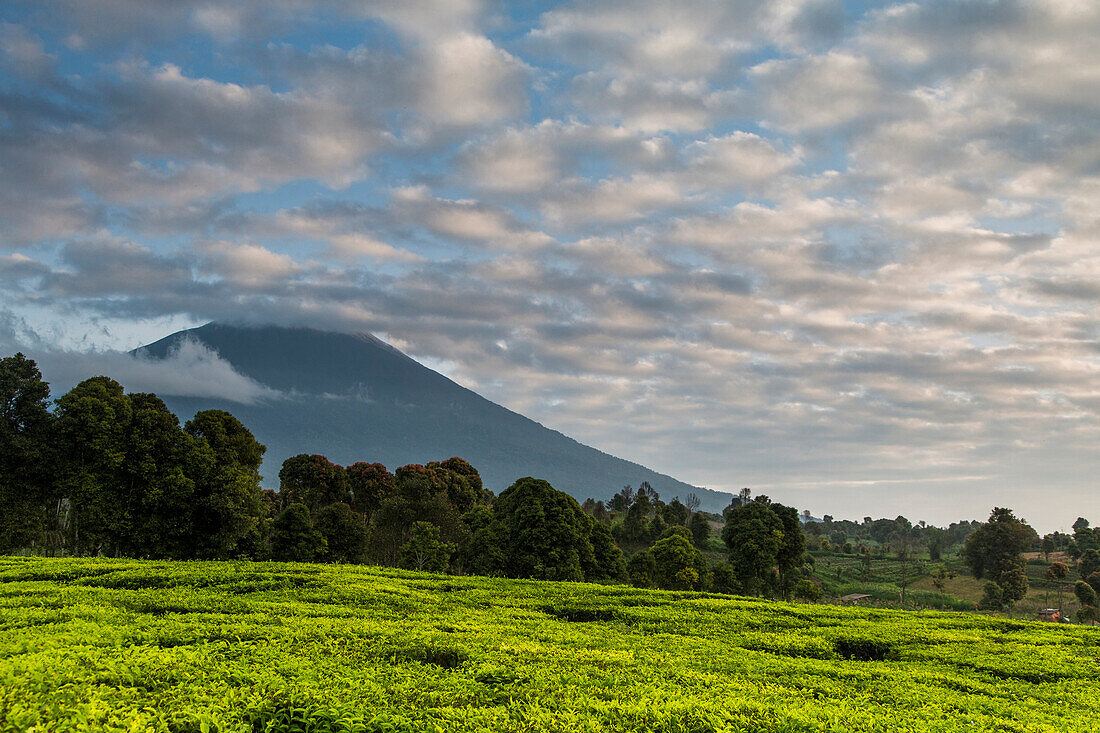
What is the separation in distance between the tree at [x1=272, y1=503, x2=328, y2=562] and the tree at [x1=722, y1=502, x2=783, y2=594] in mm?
31650

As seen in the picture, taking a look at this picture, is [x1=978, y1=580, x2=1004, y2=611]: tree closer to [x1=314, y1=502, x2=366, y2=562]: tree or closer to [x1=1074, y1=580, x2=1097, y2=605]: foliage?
[x1=1074, y1=580, x2=1097, y2=605]: foliage

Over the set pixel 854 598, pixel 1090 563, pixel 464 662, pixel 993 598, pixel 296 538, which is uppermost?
pixel 464 662

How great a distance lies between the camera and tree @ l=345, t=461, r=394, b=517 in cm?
6091

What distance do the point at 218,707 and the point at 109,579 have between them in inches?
615

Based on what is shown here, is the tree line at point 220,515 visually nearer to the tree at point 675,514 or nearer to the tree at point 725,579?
the tree at point 725,579

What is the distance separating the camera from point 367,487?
60812mm

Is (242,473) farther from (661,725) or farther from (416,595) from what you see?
(661,725)

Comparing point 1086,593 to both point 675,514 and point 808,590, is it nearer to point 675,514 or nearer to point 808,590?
point 808,590

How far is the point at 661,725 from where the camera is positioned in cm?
748

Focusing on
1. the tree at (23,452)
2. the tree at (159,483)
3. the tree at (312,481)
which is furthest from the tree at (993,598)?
the tree at (23,452)

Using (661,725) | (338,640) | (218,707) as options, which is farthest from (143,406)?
(661,725)

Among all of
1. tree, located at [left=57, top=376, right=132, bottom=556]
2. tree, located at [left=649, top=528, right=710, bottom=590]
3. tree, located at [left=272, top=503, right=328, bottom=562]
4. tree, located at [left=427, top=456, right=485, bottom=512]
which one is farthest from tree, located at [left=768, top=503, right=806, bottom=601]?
tree, located at [left=57, top=376, right=132, bottom=556]

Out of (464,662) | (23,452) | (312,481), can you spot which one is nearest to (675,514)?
(312,481)

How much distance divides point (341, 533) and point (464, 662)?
39719mm
